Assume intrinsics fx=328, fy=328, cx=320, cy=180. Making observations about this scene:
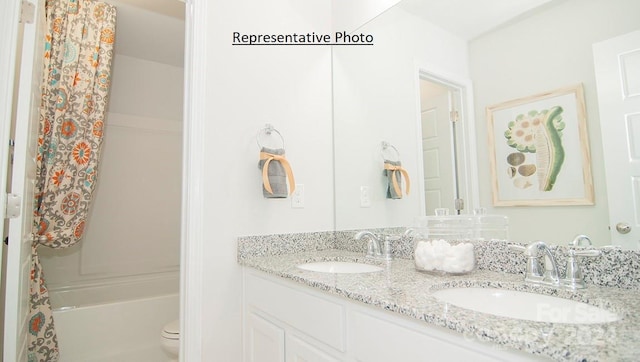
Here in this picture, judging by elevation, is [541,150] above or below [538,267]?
above

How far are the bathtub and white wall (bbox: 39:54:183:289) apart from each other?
0.12 metres

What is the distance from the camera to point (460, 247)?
1.14 meters

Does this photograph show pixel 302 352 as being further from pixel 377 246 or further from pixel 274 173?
pixel 274 173

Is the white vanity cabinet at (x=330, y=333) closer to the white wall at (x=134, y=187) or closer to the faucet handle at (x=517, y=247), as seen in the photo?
the faucet handle at (x=517, y=247)

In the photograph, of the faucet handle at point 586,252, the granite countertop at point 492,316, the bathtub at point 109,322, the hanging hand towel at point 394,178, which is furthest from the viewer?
the bathtub at point 109,322

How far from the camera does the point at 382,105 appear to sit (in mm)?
1812

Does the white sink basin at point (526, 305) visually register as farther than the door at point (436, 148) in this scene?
No

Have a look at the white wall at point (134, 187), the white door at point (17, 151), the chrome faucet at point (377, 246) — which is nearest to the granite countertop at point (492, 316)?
the chrome faucet at point (377, 246)

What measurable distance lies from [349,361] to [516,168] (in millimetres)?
898

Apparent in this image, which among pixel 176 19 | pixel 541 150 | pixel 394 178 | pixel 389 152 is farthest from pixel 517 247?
pixel 176 19

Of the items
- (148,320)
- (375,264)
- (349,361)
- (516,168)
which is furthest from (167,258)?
(516,168)

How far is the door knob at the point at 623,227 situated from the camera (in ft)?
3.09

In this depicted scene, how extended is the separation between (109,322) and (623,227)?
9.70 ft

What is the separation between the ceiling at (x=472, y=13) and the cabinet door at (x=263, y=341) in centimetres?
143
